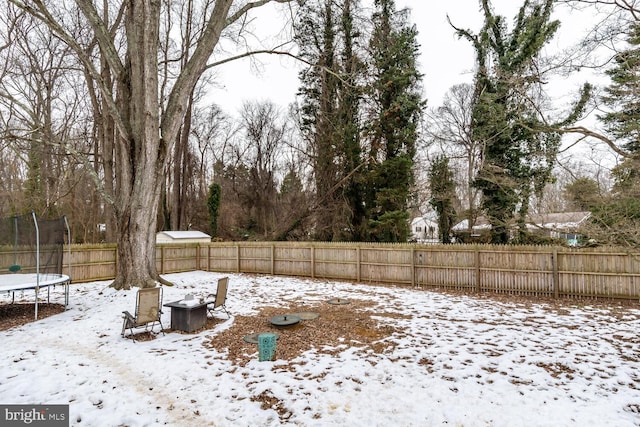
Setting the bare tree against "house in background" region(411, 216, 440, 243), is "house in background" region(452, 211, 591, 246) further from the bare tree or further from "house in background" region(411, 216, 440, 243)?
the bare tree

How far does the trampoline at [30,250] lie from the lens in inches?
313

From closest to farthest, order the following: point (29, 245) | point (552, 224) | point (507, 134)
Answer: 1. point (29, 245)
2. point (507, 134)
3. point (552, 224)

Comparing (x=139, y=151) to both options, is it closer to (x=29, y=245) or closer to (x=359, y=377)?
(x=29, y=245)

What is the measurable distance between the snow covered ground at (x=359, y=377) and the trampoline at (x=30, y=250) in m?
1.43

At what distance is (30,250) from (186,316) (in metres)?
5.30

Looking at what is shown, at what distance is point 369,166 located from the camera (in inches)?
653

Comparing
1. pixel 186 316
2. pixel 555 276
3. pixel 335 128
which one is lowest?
pixel 186 316

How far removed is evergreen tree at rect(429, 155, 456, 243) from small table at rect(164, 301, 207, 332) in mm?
14790

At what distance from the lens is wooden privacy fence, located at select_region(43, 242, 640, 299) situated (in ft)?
29.7

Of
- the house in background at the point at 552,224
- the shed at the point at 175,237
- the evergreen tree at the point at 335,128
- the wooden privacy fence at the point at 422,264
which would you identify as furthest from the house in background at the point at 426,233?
the shed at the point at 175,237

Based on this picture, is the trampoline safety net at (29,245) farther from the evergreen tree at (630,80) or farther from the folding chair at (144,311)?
the evergreen tree at (630,80)

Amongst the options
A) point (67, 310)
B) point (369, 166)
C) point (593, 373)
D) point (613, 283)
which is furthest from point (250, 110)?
point (593, 373)

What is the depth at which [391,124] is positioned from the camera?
16.4 m

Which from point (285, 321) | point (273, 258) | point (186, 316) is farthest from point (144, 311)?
point (273, 258)
